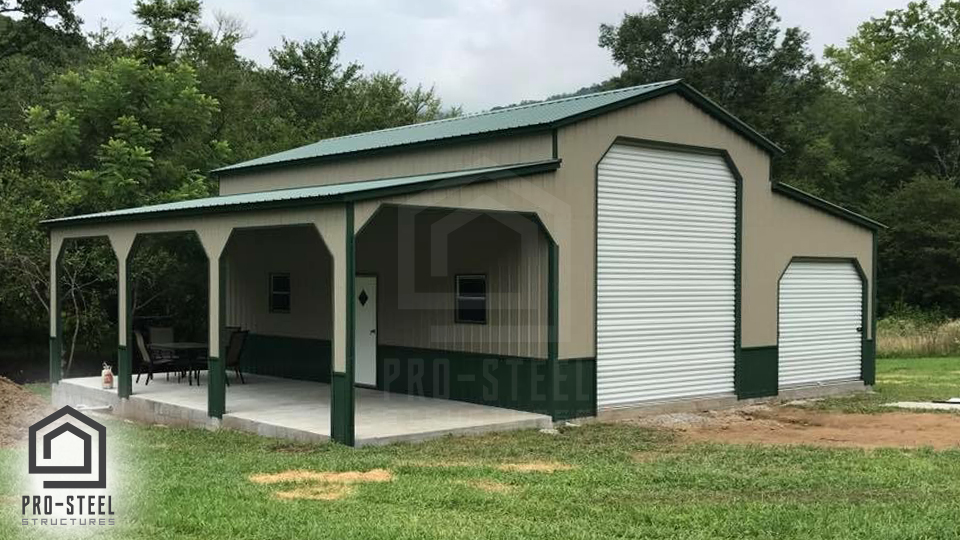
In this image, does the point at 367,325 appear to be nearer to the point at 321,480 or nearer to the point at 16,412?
the point at 16,412

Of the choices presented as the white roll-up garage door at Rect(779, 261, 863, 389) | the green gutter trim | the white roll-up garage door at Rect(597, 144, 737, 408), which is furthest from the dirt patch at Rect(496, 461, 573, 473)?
the green gutter trim

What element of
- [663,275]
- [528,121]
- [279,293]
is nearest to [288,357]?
[279,293]

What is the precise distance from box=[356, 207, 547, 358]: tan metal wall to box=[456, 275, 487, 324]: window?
0.10m

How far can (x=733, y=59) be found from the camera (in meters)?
40.6

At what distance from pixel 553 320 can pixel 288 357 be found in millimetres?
6037

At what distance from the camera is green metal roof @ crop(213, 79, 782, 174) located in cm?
1272

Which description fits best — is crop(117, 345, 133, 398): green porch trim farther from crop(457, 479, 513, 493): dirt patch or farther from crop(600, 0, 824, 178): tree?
crop(600, 0, 824, 178): tree

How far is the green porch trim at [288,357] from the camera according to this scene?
51.3 ft

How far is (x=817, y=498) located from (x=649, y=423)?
17.1 ft

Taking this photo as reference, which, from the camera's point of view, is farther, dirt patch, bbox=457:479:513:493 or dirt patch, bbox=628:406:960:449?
dirt patch, bbox=628:406:960:449

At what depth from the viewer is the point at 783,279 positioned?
15328mm

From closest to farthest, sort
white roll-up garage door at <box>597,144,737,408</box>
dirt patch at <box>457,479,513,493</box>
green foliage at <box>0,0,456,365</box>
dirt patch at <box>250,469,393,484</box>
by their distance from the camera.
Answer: dirt patch at <box>457,479,513,493</box>, dirt patch at <box>250,469,393,484</box>, white roll-up garage door at <box>597,144,737,408</box>, green foliage at <box>0,0,456,365</box>

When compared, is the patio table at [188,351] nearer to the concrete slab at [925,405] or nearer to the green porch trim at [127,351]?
the green porch trim at [127,351]

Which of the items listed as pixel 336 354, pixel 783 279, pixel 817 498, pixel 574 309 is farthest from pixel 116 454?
pixel 783 279
